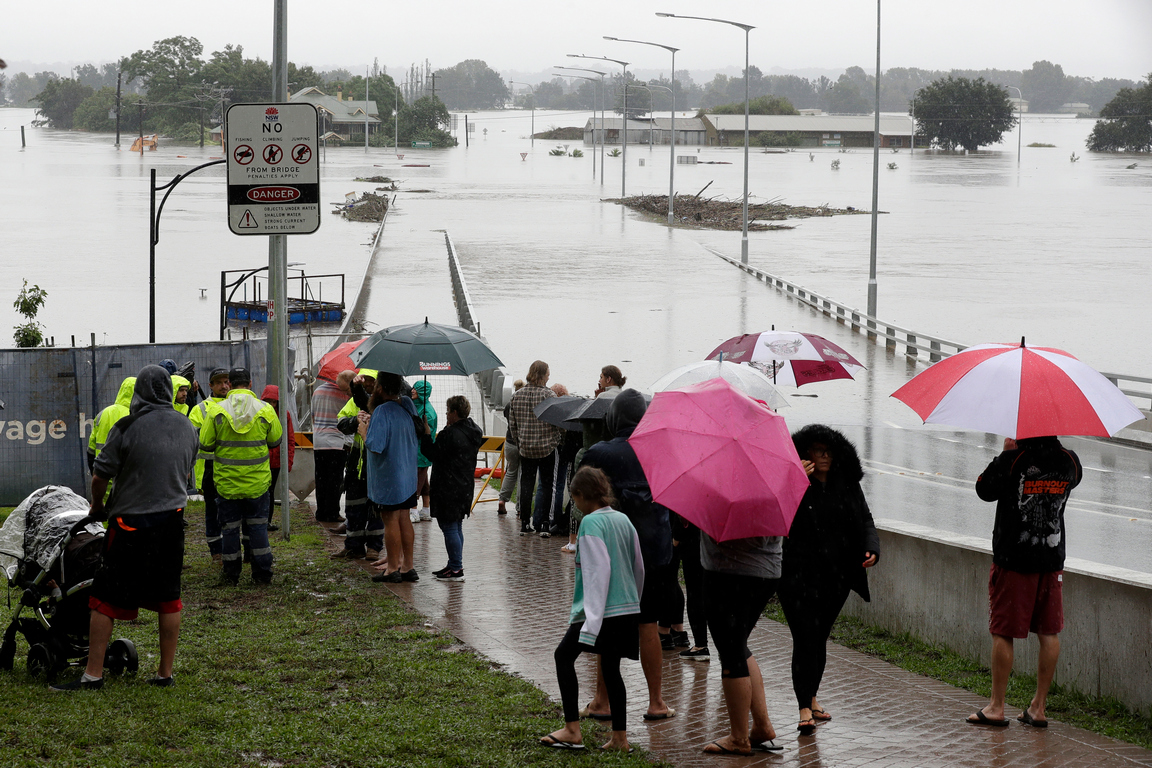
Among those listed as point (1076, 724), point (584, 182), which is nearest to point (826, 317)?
point (1076, 724)

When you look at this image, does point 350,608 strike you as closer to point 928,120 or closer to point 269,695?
point 269,695

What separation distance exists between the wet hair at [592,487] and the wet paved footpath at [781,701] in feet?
3.96

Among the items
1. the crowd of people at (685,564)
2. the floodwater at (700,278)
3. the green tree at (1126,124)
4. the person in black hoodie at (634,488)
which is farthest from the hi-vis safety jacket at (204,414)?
the green tree at (1126,124)

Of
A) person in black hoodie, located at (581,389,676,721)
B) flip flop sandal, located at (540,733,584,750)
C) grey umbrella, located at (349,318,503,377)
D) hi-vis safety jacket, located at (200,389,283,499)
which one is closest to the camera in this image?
flip flop sandal, located at (540,733,584,750)

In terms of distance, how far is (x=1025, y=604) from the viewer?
242 inches

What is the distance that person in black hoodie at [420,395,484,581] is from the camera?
9.10 meters

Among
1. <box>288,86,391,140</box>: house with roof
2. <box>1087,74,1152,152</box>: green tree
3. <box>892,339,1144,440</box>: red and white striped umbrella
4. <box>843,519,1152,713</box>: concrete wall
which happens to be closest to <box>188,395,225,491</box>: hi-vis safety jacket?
<box>843,519,1152,713</box>: concrete wall

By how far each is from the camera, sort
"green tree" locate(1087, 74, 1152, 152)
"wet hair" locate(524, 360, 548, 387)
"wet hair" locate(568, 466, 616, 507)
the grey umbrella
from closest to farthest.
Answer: "wet hair" locate(568, 466, 616, 507), the grey umbrella, "wet hair" locate(524, 360, 548, 387), "green tree" locate(1087, 74, 1152, 152)

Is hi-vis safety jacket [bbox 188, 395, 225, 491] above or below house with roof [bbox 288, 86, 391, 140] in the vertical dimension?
below

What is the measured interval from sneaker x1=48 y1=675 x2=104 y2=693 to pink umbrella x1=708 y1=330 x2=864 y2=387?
627cm

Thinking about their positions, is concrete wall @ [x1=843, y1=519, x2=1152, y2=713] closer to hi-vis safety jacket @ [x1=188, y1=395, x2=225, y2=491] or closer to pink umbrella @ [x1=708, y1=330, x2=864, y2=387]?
pink umbrella @ [x1=708, y1=330, x2=864, y2=387]

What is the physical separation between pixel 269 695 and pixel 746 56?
137 feet

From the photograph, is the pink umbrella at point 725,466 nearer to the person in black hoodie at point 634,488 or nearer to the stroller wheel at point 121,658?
the person in black hoodie at point 634,488

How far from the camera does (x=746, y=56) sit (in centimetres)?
4444
